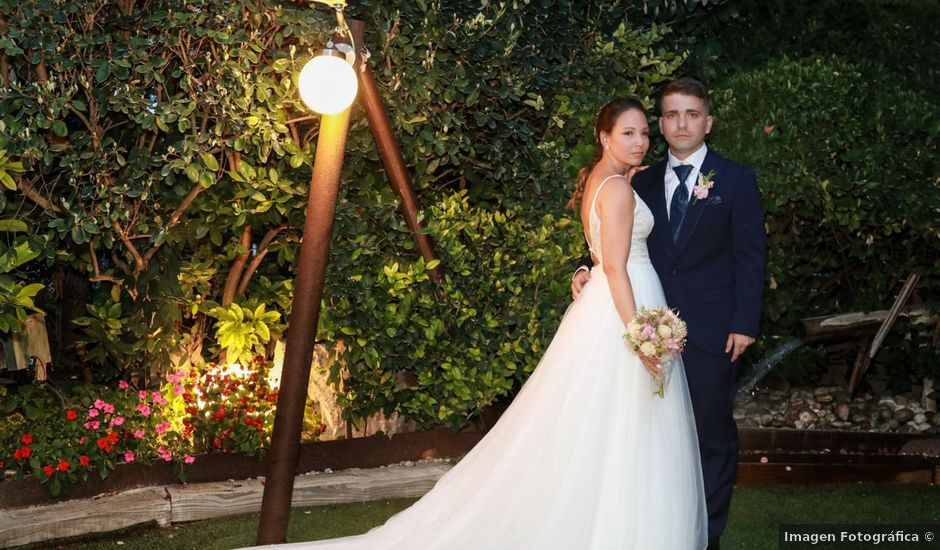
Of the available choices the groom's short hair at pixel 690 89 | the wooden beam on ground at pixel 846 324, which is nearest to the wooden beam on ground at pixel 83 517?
the groom's short hair at pixel 690 89

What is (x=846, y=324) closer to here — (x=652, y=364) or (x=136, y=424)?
(x=652, y=364)

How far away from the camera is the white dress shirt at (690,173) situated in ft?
18.0

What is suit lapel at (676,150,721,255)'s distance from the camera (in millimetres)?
5410

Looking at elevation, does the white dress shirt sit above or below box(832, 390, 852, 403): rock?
above

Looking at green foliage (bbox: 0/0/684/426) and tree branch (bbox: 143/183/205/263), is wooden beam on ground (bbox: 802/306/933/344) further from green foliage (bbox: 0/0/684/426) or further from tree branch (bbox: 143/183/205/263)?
tree branch (bbox: 143/183/205/263)

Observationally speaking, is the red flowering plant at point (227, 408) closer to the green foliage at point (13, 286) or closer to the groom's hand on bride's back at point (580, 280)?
the green foliage at point (13, 286)

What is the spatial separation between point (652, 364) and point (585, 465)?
579 millimetres

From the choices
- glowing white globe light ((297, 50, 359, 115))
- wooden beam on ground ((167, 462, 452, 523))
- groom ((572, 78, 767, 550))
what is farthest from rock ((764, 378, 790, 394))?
glowing white globe light ((297, 50, 359, 115))

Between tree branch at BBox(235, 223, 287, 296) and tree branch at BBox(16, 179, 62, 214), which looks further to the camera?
tree branch at BBox(235, 223, 287, 296)

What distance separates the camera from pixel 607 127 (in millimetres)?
5414

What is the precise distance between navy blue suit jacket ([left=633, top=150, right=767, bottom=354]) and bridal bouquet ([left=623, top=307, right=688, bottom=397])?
488 mm

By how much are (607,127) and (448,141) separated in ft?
6.20

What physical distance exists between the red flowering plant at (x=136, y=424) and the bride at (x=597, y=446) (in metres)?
1.76

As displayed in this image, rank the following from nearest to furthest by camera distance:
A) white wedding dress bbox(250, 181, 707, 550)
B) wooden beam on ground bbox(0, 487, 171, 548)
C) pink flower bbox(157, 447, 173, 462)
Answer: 1. white wedding dress bbox(250, 181, 707, 550)
2. wooden beam on ground bbox(0, 487, 171, 548)
3. pink flower bbox(157, 447, 173, 462)
